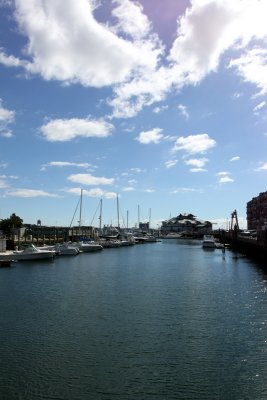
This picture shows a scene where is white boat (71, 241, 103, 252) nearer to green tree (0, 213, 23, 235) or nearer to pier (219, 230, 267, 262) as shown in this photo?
green tree (0, 213, 23, 235)

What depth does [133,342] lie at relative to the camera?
2792cm

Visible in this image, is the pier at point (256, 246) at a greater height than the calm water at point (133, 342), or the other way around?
the pier at point (256, 246)

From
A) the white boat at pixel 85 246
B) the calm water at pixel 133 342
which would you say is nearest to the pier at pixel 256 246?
the calm water at pixel 133 342

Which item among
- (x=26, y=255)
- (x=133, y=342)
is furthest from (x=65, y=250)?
(x=133, y=342)

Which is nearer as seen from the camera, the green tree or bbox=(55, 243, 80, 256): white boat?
bbox=(55, 243, 80, 256): white boat

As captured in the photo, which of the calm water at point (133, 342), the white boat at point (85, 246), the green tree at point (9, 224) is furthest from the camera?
the green tree at point (9, 224)

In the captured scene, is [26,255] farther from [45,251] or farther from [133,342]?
[133,342]

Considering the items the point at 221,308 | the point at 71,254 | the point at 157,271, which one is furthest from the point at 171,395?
the point at 71,254

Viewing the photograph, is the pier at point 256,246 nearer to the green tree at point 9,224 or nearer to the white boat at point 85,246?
the white boat at point 85,246

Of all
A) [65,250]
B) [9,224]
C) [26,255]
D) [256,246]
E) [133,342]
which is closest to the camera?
[133,342]

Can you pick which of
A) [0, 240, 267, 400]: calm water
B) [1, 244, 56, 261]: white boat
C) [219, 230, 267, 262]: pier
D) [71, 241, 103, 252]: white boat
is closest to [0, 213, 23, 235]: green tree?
[71, 241, 103, 252]: white boat

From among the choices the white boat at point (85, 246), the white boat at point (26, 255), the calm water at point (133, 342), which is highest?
the white boat at point (85, 246)

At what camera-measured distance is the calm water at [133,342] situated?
2081 cm

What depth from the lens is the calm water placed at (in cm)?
2081
